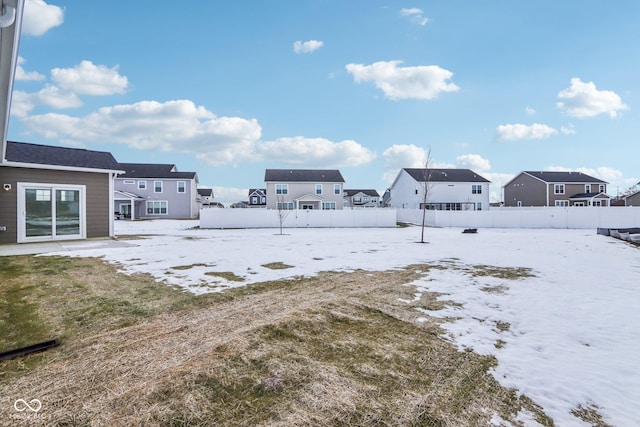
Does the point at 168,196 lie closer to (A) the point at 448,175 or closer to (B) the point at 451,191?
(B) the point at 451,191

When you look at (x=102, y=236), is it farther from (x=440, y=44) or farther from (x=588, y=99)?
(x=588, y=99)

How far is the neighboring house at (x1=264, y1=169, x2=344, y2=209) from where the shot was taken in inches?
1364

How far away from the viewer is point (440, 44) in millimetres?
15484

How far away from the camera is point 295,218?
24656 millimetres

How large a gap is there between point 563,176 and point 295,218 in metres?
39.0

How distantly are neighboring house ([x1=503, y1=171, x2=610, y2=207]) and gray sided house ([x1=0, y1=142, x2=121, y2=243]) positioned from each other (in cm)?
4700

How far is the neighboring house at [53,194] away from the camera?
38.9 ft

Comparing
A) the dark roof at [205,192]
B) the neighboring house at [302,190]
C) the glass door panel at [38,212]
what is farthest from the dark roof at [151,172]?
the glass door panel at [38,212]

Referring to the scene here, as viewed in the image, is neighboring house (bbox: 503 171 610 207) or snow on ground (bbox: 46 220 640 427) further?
neighboring house (bbox: 503 171 610 207)

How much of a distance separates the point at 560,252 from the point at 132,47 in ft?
67.0

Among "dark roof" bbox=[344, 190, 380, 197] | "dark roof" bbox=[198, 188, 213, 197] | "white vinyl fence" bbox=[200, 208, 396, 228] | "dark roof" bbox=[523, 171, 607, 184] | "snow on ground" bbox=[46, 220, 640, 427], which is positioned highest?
"dark roof" bbox=[523, 171, 607, 184]

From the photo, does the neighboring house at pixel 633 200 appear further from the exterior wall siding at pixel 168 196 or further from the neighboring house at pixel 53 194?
the exterior wall siding at pixel 168 196

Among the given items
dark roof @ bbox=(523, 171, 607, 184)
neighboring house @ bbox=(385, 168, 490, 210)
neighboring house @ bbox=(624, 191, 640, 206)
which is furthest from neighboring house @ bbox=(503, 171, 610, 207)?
neighboring house @ bbox=(385, 168, 490, 210)

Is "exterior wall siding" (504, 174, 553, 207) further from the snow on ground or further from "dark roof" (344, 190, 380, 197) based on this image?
the snow on ground
